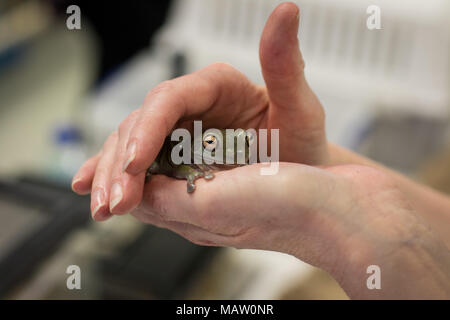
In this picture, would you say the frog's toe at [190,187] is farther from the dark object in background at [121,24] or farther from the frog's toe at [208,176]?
the dark object in background at [121,24]


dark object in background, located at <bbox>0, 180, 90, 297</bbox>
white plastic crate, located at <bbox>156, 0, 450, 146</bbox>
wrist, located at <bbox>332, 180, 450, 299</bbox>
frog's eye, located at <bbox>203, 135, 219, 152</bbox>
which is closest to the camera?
wrist, located at <bbox>332, 180, 450, 299</bbox>

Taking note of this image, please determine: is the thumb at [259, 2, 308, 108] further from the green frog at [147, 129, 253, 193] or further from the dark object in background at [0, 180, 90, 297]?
the dark object in background at [0, 180, 90, 297]

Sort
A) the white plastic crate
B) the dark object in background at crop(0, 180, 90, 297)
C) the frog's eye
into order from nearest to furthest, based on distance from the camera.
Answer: the frog's eye
the dark object in background at crop(0, 180, 90, 297)
the white plastic crate

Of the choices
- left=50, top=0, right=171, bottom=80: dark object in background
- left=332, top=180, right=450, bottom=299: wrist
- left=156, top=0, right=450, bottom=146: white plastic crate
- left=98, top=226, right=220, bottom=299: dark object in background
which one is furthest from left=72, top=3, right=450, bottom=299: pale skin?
left=50, top=0, right=171, bottom=80: dark object in background

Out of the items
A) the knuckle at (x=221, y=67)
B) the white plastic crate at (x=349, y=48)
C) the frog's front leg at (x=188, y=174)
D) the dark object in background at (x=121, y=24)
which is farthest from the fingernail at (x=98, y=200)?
the dark object in background at (x=121, y=24)
